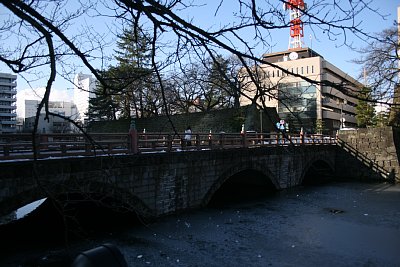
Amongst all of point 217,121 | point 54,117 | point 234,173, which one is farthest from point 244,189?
point 54,117

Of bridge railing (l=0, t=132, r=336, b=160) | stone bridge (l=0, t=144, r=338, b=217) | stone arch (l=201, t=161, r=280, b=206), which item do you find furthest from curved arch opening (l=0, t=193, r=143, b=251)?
stone arch (l=201, t=161, r=280, b=206)

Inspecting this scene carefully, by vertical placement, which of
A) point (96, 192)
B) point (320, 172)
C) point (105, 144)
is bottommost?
point (320, 172)

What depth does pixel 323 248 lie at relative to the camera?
1085 cm

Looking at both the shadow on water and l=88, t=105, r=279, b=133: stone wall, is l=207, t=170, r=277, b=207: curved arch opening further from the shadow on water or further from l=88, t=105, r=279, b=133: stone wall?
l=88, t=105, r=279, b=133: stone wall

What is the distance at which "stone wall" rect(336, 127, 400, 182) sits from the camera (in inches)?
1101

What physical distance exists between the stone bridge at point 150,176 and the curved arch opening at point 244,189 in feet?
0.87

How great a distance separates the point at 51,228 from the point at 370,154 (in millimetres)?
26211

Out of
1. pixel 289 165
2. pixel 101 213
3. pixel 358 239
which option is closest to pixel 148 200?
pixel 101 213

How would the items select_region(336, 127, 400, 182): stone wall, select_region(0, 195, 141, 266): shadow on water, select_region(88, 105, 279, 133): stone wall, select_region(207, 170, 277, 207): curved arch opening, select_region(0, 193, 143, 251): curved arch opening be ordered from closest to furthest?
select_region(0, 195, 141, 266): shadow on water < select_region(0, 193, 143, 251): curved arch opening < select_region(207, 170, 277, 207): curved arch opening < select_region(336, 127, 400, 182): stone wall < select_region(88, 105, 279, 133): stone wall

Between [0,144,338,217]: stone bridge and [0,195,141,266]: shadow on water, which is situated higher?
[0,144,338,217]: stone bridge

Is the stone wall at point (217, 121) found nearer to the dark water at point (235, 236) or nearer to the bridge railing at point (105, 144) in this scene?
the bridge railing at point (105, 144)

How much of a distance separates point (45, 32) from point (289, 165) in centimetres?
2273

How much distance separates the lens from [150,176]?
1348 centimetres

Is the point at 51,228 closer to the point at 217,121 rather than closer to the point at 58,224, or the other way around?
the point at 58,224
